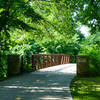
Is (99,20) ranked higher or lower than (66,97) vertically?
higher

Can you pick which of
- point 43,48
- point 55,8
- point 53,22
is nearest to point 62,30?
point 53,22

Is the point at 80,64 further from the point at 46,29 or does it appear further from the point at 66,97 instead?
the point at 46,29

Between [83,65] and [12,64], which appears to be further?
[12,64]

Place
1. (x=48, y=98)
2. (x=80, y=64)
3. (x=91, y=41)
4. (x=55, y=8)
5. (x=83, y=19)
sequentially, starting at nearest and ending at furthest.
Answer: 1. (x=48, y=98)
2. (x=80, y=64)
3. (x=83, y=19)
4. (x=55, y=8)
5. (x=91, y=41)

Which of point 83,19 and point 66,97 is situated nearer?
point 66,97

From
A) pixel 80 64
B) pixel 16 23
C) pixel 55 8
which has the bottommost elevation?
pixel 80 64

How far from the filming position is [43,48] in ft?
99.2

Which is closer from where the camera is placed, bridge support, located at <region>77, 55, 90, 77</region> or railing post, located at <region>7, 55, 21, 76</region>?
bridge support, located at <region>77, 55, 90, 77</region>

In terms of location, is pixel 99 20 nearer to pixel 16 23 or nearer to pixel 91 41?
pixel 16 23

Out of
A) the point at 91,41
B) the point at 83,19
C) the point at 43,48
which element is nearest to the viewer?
the point at 83,19

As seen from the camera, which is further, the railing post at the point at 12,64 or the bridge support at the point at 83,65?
the railing post at the point at 12,64

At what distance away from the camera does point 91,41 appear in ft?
89.2

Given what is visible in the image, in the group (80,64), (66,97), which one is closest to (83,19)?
(80,64)

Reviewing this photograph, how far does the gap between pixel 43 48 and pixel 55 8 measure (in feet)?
57.6
